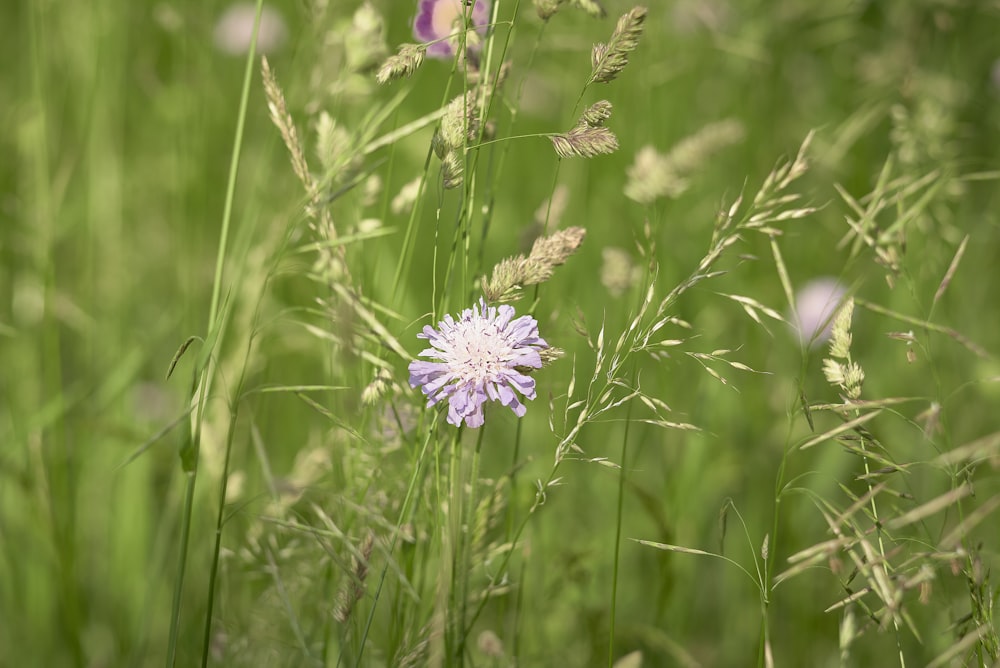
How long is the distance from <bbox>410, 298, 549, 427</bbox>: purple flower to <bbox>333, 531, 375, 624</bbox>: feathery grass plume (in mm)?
177

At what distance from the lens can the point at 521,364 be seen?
851mm

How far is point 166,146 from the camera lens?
253cm

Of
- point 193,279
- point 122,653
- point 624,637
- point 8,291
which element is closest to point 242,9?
point 8,291

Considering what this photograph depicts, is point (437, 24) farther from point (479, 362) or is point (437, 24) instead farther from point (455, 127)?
point (479, 362)

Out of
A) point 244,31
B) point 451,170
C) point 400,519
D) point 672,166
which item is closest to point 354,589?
point 400,519

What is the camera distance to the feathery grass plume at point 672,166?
1232 millimetres

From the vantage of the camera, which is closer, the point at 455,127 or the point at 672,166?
the point at 455,127

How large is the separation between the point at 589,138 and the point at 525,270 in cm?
13

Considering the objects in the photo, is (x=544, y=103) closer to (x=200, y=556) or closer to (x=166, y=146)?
(x=166, y=146)

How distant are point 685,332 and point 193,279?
3.18 ft

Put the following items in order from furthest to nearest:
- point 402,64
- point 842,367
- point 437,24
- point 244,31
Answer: point 244,31 < point 437,24 < point 842,367 < point 402,64

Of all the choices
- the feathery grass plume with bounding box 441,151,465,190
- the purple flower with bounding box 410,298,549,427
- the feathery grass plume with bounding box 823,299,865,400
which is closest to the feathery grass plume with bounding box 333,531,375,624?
the purple flower with bounding box 410,298,549,427

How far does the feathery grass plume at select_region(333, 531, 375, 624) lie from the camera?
92 cm

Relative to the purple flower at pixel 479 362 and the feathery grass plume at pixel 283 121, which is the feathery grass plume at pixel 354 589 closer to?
the purple flower at pixel 479 362
